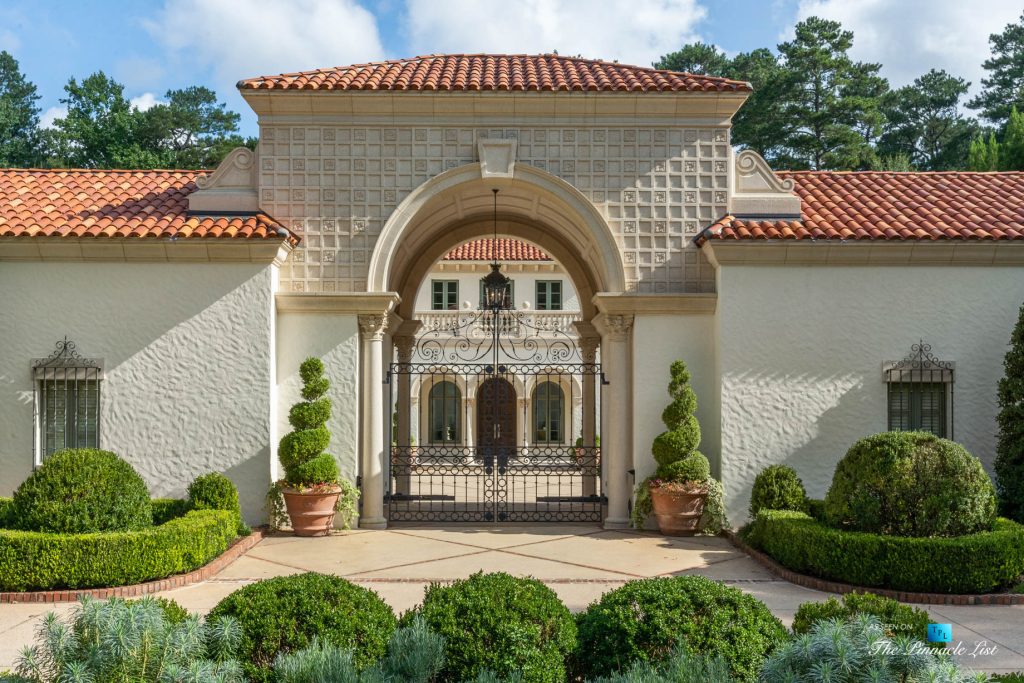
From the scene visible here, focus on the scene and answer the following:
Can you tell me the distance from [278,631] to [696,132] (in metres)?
11.1

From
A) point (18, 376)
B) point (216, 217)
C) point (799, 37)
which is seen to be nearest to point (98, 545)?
point (18, 376)

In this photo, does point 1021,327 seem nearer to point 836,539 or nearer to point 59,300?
point 836,539

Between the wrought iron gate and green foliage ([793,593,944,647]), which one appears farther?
the wrought iron gate

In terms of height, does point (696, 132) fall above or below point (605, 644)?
above

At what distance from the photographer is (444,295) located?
34.8m

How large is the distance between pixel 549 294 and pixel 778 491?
74.2 ft

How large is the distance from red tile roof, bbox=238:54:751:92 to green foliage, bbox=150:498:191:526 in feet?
20.7

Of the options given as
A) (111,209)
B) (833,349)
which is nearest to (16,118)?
(111,209)

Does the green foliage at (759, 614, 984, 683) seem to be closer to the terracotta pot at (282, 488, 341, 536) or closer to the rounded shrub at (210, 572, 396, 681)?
the rounded shrub at (210, 572, 396, 681)

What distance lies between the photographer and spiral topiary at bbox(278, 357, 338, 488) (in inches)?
509

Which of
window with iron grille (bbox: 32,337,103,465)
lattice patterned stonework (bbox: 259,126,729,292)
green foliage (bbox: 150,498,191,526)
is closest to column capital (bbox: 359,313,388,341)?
lattice patterned stonework (bbox: 259,126,729,292)

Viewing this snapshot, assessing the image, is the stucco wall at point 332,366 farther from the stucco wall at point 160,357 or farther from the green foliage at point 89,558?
the green foliage at point 89,558

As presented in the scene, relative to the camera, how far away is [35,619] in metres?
8.59

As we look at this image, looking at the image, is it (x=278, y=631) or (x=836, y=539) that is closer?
(x=278, y=631)
